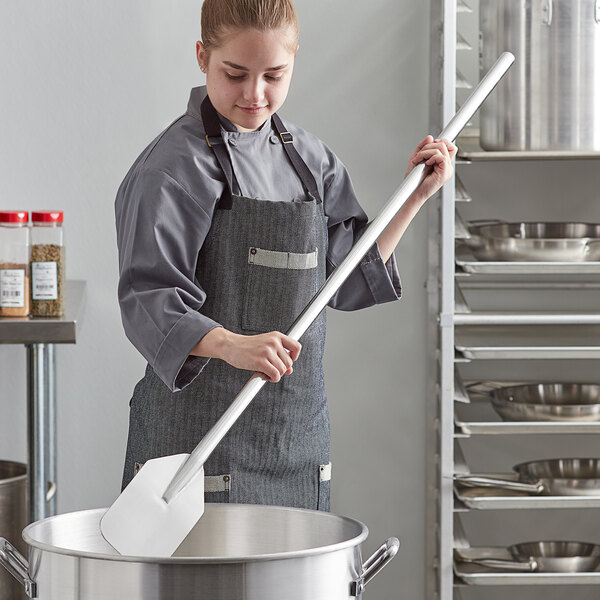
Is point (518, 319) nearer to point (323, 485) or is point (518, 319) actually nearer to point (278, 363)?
point (323, 485)

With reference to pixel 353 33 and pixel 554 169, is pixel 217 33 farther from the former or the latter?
pixel 554 169

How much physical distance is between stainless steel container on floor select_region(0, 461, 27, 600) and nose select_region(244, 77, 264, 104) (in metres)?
1.16

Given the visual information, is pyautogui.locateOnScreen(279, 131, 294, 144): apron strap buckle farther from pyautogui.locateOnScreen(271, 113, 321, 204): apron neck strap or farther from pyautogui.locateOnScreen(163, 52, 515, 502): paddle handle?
pyautogui.locateOnScreen(163, 52, 515, 502): paddle handle

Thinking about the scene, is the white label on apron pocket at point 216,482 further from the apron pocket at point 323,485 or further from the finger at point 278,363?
the finger at point 278,363

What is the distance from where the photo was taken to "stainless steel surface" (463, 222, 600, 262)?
214cm

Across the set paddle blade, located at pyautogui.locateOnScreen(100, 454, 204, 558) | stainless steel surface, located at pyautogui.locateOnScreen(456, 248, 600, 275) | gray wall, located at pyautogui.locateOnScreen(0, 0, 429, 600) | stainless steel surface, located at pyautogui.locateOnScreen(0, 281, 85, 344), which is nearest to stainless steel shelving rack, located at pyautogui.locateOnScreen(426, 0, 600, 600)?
stainless steel surface, located at pyautogui.locateOnScreen(456, 248, 600, 275)

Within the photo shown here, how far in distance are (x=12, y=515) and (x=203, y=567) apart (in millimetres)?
1336

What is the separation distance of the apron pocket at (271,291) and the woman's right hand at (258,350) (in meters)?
0.22

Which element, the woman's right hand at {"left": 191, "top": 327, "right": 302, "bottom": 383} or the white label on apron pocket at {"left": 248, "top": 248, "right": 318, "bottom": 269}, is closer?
the woman's right hand at {"left": 191, "top": 327, "right": 302, "bottom": 383}

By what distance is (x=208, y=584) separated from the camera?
0.91 m

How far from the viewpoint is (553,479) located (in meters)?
2.19

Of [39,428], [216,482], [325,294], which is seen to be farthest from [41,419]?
[325,294]

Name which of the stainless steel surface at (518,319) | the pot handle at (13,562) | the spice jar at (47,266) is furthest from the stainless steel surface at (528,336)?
the pot handle at (13,562)

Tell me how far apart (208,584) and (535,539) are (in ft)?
5.92
